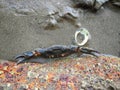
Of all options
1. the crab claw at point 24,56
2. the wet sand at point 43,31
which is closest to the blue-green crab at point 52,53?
the crab claw at point 24,56

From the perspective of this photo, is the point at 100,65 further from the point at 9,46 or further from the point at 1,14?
the point at 1,14

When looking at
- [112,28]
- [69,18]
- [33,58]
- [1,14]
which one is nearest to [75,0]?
[69,18]

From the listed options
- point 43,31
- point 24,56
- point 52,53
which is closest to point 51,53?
point 52,53

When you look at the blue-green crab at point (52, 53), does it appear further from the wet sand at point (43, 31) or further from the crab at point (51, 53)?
the wet sand at point (43, 31)

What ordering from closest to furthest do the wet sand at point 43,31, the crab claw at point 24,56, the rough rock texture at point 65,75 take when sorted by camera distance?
the rough rock texture at point 65,75 → the crab claw at point 24,56 → the wet sand at point 43,31

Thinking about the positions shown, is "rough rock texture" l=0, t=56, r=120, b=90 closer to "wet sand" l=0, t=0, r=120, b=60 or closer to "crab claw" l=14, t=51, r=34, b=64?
"crab claw" l=14, t=51, r=34, b=64
